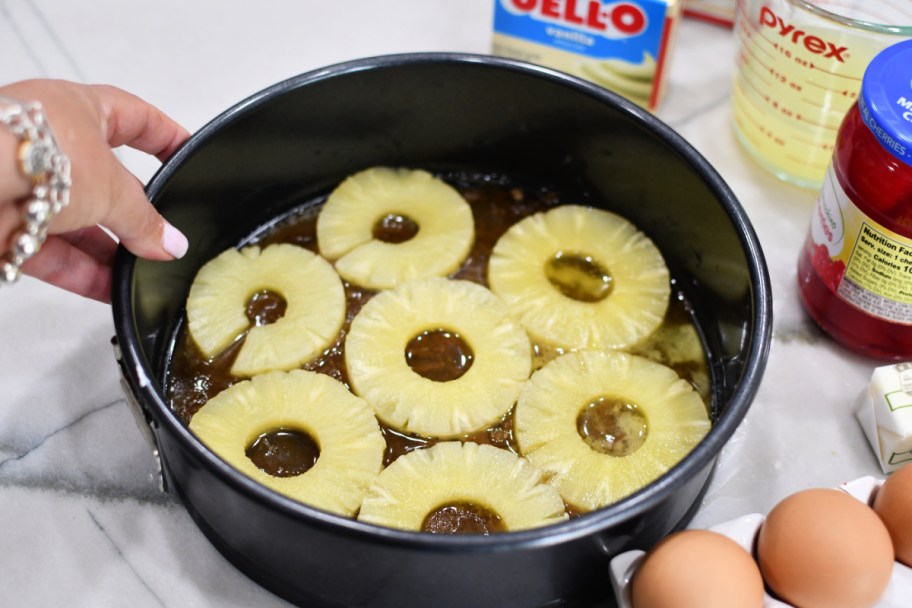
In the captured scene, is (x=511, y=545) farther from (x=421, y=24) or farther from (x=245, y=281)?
(x=421, y=24)

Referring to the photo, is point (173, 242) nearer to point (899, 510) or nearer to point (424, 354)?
point (424, 354)

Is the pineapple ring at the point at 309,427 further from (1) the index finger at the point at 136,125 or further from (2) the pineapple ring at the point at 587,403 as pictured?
(1) the index finger at the point at 136,125

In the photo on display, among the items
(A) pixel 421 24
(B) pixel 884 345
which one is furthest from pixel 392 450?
(A) pixel 421 24

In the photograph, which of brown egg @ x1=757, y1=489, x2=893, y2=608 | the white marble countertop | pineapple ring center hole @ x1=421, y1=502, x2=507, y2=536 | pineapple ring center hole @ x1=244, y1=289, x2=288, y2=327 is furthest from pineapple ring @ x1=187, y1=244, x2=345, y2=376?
brown egg @ x1=757, y1=489, x2=893, y2=608

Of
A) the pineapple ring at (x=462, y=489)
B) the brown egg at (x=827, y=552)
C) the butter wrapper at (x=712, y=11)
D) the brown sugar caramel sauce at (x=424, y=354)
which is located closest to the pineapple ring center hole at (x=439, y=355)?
the brown sugar caramel sauce at (x=424, y=354)

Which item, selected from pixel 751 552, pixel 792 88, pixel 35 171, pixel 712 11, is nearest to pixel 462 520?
pixel 751 552
